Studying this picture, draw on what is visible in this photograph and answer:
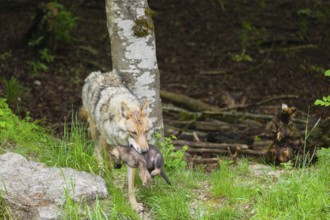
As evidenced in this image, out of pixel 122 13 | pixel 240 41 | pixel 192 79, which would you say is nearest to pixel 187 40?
pixel 240 41

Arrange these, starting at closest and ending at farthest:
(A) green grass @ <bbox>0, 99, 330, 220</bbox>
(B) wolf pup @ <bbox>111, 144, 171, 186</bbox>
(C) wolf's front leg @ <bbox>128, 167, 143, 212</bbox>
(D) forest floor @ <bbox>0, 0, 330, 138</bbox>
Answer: (A) green grass @ <bbox>0, 99, 330, 220</bbox>
(B) wolf pup @ <bbox>111, 144, 171, 186</bbox>
(C) wolf's front leg @ <bbox>128, 167, 143, 212</bbox>
(D) forest floor @ <bbox>0, 0, 330, 138</bbox>

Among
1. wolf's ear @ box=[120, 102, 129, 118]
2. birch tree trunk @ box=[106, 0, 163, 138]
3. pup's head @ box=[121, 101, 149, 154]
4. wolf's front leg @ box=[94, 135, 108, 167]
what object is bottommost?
wolf's front leg @ box=[94, 135, 108, 167]

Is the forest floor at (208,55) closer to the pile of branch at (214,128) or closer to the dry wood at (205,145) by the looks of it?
the pile of branch at (214,128)

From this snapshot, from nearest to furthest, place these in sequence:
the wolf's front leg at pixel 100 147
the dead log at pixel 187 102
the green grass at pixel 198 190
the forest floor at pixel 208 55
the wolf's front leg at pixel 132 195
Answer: the green grass at pixel 198 190
the wolf's front leg at pixel 132 195
the wolf's front leg at pixel 100 147
the dead log at pixel 187 102
the forest floor at pixel 208 55

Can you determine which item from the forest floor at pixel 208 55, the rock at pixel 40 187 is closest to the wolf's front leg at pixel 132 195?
the rock at pixel 40 187

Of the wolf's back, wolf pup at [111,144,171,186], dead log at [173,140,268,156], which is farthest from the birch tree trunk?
wolf pup at [111,144,171,186]

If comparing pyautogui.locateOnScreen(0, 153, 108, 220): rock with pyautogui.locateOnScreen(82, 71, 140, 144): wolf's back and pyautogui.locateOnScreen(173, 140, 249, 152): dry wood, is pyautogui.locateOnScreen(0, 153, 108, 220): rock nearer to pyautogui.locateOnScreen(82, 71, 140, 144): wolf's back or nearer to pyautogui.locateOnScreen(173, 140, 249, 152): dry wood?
pyautogui.locateOnScreen(82, 71, 140, 144): wolf's back

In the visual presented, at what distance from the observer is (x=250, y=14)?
610 inches

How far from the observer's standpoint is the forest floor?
11188mm

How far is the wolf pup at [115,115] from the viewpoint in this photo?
5699 millimetres

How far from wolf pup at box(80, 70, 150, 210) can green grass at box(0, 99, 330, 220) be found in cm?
26

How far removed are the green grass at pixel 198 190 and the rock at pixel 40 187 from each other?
0.10 meters

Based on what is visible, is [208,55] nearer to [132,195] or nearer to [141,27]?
[141,27]

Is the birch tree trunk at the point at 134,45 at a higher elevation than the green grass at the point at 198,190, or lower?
higher
